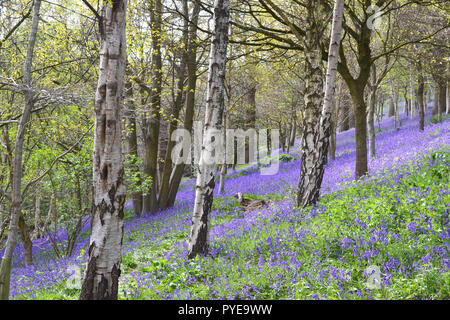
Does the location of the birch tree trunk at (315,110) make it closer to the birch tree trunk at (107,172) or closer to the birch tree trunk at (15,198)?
the birch tree trunk at (107,172)

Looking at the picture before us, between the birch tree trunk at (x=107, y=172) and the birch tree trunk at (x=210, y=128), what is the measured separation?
2.48 metres

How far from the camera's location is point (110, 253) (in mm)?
3750

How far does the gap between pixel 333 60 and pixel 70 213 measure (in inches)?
378

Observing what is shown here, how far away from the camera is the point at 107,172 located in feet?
12.2

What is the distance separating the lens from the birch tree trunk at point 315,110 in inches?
310

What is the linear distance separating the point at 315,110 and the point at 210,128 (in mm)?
3889

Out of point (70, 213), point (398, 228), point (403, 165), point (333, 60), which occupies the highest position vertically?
point (333, 60)

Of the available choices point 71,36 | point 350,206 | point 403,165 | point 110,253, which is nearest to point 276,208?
point 350,206

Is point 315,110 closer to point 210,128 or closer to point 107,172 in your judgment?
point 210,128

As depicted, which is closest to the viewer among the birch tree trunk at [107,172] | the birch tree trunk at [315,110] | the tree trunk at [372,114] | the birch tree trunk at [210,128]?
the birch tree trunk at [107,172]

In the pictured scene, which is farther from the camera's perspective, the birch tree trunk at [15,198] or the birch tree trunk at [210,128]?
the birch tree trunk at [210,128]

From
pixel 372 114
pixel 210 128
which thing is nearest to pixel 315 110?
pixel 210 128

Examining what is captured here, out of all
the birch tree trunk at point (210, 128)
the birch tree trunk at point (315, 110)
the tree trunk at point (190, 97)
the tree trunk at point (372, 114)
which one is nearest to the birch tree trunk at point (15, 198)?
the birch tree trunk at point (210, 128)
